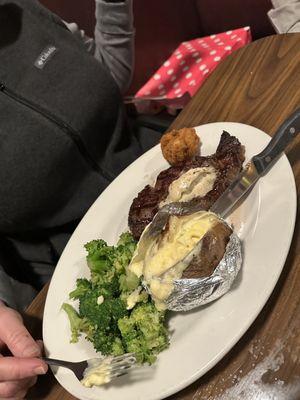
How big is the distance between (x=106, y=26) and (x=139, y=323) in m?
1.17

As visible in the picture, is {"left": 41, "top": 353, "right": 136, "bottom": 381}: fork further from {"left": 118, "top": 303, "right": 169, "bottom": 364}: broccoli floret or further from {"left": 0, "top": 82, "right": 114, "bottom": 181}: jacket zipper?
{"left": 0, "top": 82, "right": 114, "bottom": 181}: jacket zipper

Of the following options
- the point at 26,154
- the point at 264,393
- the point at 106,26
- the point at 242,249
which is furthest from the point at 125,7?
the point at 264,393

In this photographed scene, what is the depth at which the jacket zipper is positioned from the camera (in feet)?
4.87

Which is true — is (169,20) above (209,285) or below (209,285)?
above

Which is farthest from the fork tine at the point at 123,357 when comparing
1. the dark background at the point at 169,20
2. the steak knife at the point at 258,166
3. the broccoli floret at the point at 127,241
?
the dark background at the point at 169,20

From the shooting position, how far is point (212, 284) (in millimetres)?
895

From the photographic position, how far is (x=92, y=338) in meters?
1.05

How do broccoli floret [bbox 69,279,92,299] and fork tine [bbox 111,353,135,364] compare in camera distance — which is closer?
fork tine [bbox 111,353,135,364]

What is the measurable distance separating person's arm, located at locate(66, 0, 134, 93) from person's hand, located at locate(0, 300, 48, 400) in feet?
3.42

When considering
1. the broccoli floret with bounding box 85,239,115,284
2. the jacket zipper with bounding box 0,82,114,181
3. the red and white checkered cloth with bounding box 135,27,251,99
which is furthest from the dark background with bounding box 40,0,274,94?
the broccoli floret with bounding box 85,239,115,284

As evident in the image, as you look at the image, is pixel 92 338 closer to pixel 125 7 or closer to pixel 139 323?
pixel 139 323

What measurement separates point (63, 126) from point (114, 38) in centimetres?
45

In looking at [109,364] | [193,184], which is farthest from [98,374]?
[193,184]

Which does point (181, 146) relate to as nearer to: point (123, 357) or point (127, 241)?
point (127, 241)
